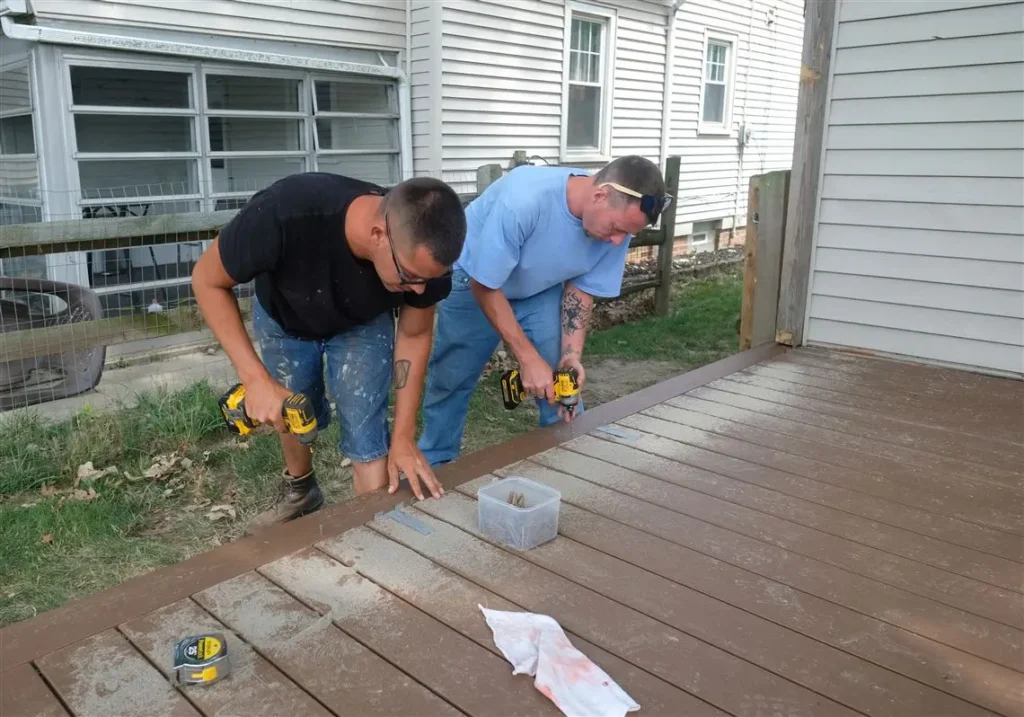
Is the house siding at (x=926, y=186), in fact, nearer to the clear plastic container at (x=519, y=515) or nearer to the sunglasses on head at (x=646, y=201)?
the sunglasses on head at (x=646, y=201)

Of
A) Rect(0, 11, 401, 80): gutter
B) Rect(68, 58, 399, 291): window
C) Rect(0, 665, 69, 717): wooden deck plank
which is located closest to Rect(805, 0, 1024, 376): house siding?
Rect(0, 665, 69, 717): wooden deck plank

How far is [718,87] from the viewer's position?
1230 cm

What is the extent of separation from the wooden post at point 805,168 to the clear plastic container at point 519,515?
306cm

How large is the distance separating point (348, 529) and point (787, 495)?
4.86ft

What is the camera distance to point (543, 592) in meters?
2.06

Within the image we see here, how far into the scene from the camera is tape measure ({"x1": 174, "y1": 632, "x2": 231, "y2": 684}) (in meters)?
1.65

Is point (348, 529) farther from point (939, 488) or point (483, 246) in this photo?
point (939, 488)

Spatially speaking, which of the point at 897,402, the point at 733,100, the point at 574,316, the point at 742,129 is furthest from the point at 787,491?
the point at 742,129

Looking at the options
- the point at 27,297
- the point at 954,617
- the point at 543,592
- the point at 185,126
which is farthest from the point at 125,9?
the point at 954,617

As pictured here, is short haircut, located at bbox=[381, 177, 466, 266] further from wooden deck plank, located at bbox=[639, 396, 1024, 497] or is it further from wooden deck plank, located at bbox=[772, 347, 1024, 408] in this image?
wooden deck plank, located at bbox=[772, 347, 1024, 408]

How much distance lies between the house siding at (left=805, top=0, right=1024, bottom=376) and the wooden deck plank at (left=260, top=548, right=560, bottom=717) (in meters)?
3.69

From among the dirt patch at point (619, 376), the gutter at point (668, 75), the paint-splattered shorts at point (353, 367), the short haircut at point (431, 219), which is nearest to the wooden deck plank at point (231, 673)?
the paint-splattered shorts at point (353, 367)

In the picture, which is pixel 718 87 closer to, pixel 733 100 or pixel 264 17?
pixel 733 100

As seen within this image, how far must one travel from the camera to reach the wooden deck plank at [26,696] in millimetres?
1574
